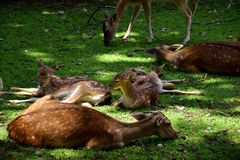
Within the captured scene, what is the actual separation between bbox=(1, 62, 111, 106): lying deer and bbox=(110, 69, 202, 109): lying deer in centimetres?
21

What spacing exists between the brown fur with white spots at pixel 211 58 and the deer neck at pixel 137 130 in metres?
2.66

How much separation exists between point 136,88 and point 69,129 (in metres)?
1.63

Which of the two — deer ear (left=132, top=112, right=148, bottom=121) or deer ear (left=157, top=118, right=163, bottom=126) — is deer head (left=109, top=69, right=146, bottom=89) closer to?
deer ear (left=132, top=112, right=148, bottom=121)

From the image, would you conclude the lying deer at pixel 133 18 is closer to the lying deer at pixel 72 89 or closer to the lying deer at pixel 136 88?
the lying deer at pixel 136 88

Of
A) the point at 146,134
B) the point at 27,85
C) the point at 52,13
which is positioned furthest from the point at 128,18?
the point at 146,134

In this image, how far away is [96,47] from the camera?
9.16m

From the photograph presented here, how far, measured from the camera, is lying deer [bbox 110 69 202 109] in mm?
6039

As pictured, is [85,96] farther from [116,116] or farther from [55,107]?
[55,107]

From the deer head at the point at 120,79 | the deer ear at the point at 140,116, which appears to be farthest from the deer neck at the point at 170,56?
the deer ear at the point at 140,116

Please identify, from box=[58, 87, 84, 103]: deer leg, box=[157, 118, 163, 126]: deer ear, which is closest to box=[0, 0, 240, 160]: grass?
box=[157, 118, 163, 126]: deer ear

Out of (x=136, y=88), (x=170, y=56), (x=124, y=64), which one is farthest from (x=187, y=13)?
(x=136, y=88)

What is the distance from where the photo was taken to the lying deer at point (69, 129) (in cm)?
481

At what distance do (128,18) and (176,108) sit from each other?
5.43 m

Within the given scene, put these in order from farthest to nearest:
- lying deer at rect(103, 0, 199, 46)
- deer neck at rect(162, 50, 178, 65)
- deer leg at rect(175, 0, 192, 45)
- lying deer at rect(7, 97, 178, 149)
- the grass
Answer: deer leg at rect(175, 0, 192, 45) < lying deer at rect(103, 0, 199, 46) < deer neck at rect(162, 50, 178, 65) < the grass < lying deer at rect(7, 97, 178, 149)
